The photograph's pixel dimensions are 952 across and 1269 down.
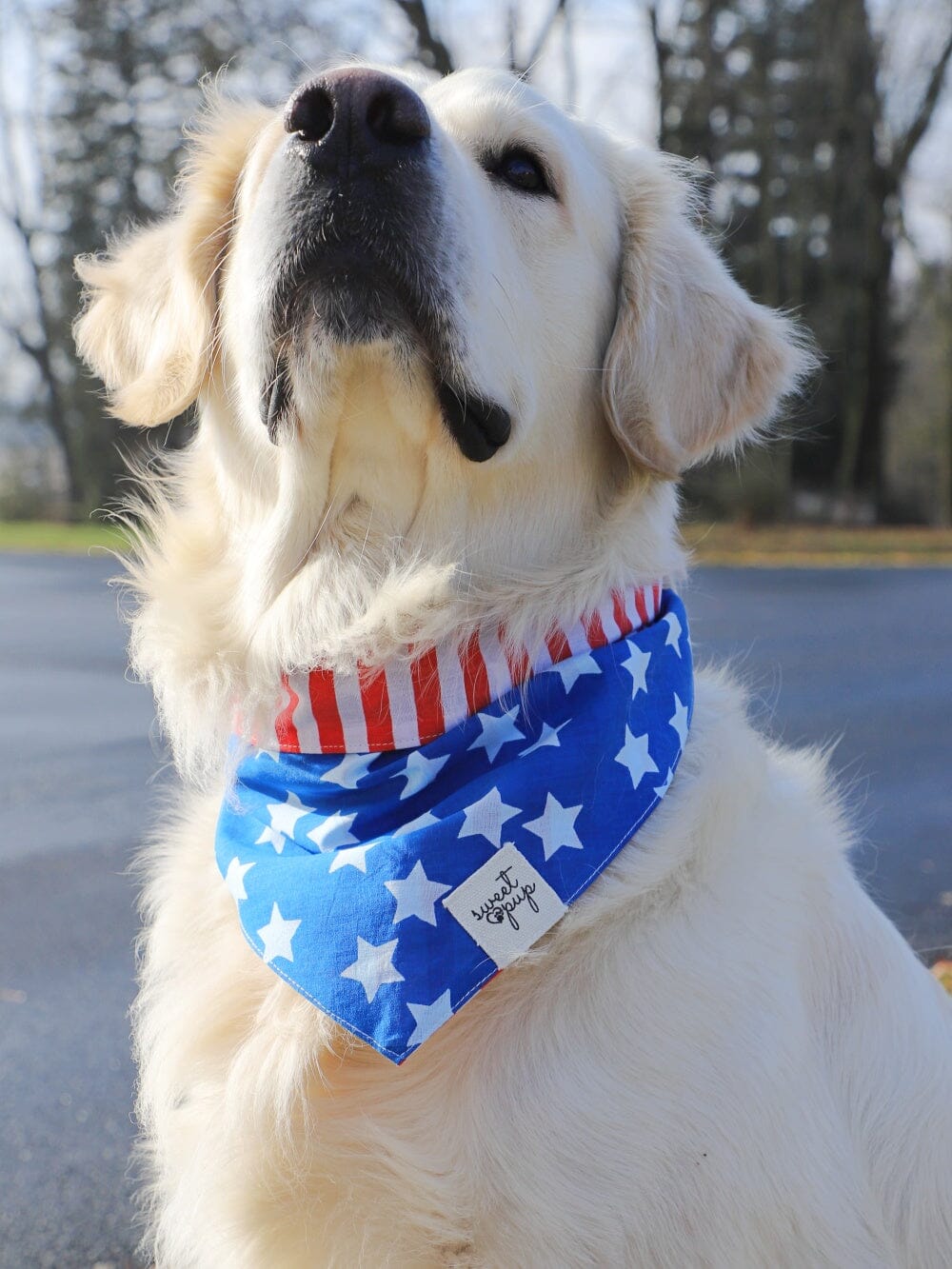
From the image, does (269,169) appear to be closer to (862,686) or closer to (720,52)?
(862,686)

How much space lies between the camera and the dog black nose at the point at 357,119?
6.17 feet

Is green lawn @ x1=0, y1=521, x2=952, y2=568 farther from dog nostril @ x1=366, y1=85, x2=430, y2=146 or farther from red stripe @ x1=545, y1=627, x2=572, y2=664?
dog nostril @ x1=366, y1=85, x2=430, y2=146

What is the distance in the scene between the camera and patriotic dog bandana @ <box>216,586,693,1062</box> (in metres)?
1.91

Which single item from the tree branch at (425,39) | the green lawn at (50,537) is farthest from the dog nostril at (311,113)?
the tree branch at (425,39)

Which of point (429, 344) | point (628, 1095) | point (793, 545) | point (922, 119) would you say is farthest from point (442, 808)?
point (922, 119)

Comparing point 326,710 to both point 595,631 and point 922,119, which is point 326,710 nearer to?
point 595,631

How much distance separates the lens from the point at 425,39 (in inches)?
733

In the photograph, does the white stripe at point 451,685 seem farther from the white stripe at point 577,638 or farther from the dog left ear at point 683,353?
the dog left ear at point 683,353

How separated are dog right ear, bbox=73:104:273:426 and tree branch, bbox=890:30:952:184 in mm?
23373

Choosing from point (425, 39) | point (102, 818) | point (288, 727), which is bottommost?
point (102, 818)

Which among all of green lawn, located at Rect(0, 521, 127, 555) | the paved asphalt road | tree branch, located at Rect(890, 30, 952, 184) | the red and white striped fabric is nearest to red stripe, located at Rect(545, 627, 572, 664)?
the red and white striped fabric

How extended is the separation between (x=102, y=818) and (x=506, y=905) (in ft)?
12.5

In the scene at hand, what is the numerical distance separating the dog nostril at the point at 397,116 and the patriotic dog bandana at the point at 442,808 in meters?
0.91

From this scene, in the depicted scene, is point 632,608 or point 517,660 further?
point 632,608
